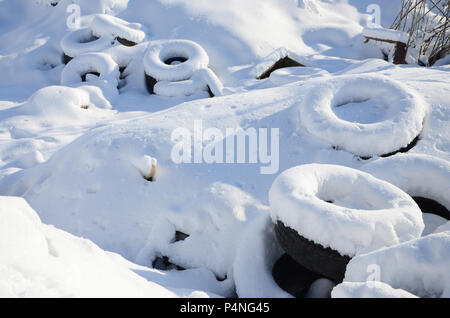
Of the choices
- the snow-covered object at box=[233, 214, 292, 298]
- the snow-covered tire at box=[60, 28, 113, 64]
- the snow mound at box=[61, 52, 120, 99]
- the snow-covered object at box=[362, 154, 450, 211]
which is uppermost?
the snow-covered object at box=[362, 154, 450, 211]

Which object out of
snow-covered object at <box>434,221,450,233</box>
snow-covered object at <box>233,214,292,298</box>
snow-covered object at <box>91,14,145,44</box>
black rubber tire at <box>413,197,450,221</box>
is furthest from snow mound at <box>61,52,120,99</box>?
snow-covered object at <box>434,221,450,233</box>

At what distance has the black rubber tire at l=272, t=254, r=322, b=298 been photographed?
10.2 feet

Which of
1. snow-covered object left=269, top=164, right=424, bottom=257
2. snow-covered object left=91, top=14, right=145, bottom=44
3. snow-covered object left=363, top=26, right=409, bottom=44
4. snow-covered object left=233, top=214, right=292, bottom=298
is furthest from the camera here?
snow-covered object left=91, top=14, right=145, bottom=44

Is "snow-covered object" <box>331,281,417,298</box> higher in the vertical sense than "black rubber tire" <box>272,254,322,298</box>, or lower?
higher

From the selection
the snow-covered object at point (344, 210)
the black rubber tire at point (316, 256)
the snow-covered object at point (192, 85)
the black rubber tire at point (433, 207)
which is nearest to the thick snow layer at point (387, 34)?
the snow-covered object at point (192, 85)

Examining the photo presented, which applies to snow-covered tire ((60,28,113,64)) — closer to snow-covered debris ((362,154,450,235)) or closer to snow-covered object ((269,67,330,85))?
snow-covered object ((269,67,330,85))

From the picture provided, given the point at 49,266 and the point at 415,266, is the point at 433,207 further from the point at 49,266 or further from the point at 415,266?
the point at 49,266

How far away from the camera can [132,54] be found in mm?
8367

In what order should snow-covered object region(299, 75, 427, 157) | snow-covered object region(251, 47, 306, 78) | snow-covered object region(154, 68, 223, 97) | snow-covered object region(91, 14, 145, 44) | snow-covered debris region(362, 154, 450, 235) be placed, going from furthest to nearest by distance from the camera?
snow-covered object region(91, 14, 145, 44) < snow-covered object region(251, 47, 306, 78) < snow-covered object region(154, 68, 223, 97) < snow-covered object region(299, 75, 427, 157) < snow-covered debris region(362, 154, 450, 235)

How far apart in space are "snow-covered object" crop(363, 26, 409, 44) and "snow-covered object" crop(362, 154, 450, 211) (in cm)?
546

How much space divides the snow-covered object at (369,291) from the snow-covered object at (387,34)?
743 cm

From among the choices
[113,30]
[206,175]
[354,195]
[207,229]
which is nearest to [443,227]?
[354,195]

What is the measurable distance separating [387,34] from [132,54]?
207 inches

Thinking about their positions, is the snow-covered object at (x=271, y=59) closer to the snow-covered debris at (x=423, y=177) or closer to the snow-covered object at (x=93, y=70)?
the snow-covered object at (x=93, y=70)
